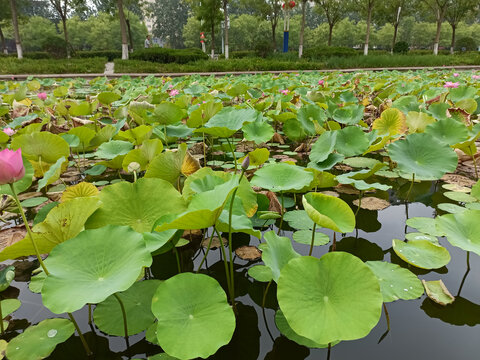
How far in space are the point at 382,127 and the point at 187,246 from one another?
4.98 feet

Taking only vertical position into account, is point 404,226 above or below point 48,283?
below

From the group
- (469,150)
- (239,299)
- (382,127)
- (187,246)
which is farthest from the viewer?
(382,127)

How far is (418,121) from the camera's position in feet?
6.49

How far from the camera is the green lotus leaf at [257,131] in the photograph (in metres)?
1.70

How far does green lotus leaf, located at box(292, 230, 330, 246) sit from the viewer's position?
3.94 feet

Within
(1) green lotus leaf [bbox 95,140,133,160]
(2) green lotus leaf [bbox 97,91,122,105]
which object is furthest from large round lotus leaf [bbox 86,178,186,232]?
(2) green lotus leaf [bbox 97,91,122,105]

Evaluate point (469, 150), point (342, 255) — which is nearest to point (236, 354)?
point (342, 255)

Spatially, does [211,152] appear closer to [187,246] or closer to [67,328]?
[187,246]

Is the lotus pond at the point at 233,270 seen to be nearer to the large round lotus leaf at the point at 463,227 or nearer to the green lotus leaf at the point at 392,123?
the large round lotus leaf at the point at 463,227

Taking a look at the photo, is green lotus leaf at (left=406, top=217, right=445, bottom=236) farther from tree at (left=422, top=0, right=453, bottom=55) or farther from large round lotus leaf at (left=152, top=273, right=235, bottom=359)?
tree at (left=422, top=0, right=453, bottom=55)

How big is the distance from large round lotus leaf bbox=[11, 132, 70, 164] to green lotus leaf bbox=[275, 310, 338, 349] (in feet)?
3.96

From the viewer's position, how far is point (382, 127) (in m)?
2.08

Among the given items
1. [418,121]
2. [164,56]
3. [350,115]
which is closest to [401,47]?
[164,56]

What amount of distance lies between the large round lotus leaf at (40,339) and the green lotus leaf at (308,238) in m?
0.78
